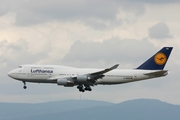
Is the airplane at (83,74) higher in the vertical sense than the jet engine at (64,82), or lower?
higher

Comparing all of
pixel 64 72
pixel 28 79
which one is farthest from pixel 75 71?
pixel 28 79

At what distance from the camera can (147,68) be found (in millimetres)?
107875

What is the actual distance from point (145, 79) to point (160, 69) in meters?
4.64

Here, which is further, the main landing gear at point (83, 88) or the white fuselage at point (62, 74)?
the main landing gear at point (83, 88)

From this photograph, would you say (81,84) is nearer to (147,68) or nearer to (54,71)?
(54,71)

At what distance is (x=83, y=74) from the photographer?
104m

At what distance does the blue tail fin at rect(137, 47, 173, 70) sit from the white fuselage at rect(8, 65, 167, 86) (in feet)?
7.44

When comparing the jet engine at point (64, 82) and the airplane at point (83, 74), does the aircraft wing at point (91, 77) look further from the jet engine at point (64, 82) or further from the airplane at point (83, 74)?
the jet engine at point (64, 82)

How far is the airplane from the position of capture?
103 meters

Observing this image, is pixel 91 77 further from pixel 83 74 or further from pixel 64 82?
pixel 64 82

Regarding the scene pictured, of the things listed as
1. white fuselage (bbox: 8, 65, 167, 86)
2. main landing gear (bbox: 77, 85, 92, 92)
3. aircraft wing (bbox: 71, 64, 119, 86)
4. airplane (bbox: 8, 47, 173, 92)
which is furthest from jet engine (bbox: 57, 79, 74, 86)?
main landing gear (bbox: 77, 85, 92, 92)

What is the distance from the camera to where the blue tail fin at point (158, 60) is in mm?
108119

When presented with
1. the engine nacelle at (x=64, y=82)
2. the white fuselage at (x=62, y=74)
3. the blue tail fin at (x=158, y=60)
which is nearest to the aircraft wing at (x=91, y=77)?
the engine nacelle at (x=64, y=82)

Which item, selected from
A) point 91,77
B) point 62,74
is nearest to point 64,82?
point 62,74
